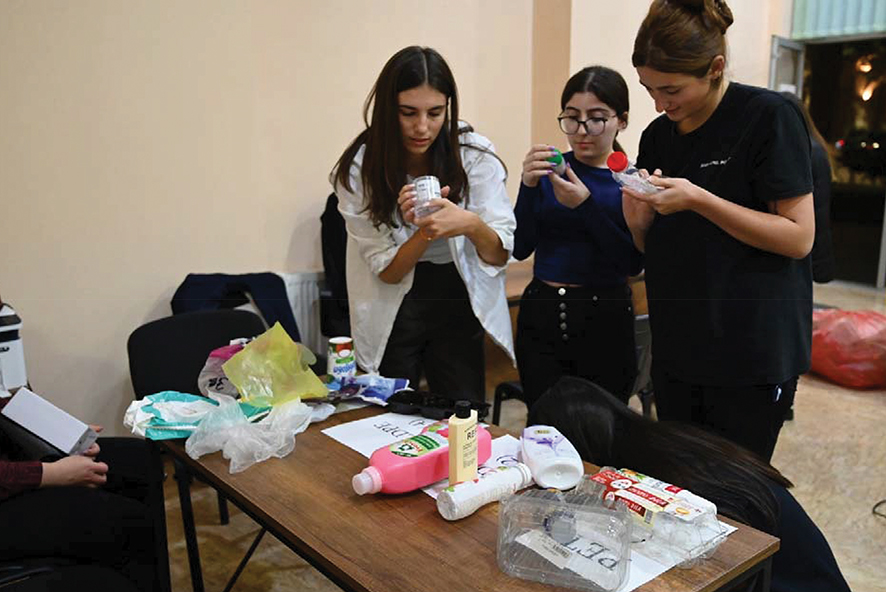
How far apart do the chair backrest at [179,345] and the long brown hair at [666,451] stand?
1040 mm

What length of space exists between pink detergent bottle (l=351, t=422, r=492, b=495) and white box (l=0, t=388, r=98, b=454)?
0.80 meters

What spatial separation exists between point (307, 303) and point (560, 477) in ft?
7.39

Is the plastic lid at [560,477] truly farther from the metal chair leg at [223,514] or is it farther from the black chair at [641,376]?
the metal chair leg at [223,514]

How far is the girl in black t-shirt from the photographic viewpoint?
1.27 m

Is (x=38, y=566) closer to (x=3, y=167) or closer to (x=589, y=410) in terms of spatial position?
(x=589, y=410)

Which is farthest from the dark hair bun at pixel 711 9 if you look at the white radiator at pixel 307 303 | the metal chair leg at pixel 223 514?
the white radiator at pixel 307 303

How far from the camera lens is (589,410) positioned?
1.40 meters

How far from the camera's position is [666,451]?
3.97ft

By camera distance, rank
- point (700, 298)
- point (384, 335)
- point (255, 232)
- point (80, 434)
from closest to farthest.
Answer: point (700, 298), point (80, 434), point (384, 335), point (255, 232)

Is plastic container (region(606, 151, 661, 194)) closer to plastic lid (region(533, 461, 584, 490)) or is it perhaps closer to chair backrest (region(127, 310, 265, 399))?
plastic lid (region(533, 461, 584, 490))

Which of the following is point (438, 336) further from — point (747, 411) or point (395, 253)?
point (747, 411)

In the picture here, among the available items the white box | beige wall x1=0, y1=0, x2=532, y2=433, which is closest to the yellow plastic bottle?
the white box

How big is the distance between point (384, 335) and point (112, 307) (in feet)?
4.78

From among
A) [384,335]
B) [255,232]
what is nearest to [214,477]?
[384,335]
